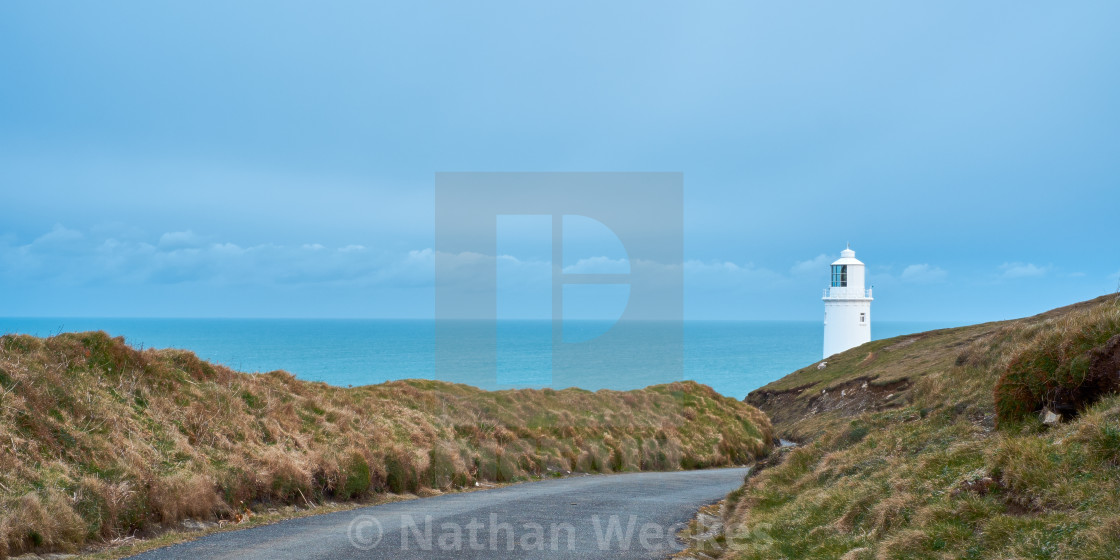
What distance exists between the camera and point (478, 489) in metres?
21.6

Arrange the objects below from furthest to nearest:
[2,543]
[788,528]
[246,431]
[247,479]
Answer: [246,431] → [247,479] → [788,528] → [2,543]

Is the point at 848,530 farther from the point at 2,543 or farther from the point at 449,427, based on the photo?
the point at 449,427

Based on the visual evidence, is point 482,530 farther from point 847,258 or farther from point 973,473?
point 847,258

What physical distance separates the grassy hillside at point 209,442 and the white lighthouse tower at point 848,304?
163 feet

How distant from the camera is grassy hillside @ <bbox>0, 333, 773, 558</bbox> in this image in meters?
12.6

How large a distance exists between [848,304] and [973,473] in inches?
2703

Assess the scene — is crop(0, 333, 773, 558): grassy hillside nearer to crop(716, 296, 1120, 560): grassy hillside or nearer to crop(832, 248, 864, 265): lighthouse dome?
crop(716, 296, 1120, 560): grassy hillside

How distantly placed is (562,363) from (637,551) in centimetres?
16517

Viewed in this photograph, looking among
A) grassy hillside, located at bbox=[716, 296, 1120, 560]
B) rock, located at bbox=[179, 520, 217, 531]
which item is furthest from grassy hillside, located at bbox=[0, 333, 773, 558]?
grassy hillside, located at bbox=[716, 296, 1120, 560]

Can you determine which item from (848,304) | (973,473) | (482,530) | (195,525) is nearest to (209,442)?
(195,525)

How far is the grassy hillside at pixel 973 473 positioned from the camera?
8.09 meters

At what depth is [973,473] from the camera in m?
10.1

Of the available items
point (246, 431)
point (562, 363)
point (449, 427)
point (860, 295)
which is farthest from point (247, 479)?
point (562, 363)

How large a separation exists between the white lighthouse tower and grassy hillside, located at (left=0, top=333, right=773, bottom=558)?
49605 millimetres
